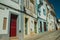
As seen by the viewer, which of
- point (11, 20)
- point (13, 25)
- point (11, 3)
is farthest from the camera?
point (13, 25)

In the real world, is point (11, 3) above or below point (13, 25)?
above

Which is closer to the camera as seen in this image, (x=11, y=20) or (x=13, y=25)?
(x=11, y=20)

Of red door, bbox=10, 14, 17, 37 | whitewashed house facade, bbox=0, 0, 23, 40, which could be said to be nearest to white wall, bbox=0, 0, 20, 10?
whitewashed house facade, bbox=0, 0, 23, 40

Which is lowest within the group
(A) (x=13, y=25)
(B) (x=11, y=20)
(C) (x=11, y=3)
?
(A) (x=13, y=25)

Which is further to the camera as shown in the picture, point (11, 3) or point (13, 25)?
point (13, 25)

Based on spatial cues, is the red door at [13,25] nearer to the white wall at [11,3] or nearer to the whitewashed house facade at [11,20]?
the whitewashed house facade at [11,20]

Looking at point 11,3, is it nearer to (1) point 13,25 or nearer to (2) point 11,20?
(2) point 11,20

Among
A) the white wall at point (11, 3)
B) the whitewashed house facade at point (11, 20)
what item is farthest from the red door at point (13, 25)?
the white wall at point (11, 3)

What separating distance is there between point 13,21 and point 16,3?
189cm

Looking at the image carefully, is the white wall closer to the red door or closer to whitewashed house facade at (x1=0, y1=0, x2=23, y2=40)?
whitewashed house facade at (x1=0, y1=0, x2=23, y2=40)

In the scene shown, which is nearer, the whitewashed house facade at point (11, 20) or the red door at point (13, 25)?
the whitewashed house facade at point (11, 20)

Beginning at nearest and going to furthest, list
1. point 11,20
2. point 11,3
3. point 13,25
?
1. point 11,3
2. point 11,20
3. point 13,25

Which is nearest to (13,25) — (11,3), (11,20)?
(11,20)

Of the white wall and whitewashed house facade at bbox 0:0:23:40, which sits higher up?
the white wall
